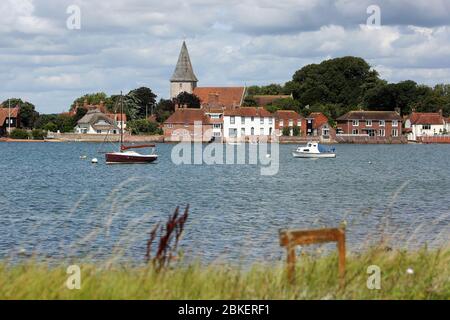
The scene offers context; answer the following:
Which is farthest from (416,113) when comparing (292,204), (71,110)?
(292,204)

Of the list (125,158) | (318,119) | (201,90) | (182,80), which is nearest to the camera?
(125,158)

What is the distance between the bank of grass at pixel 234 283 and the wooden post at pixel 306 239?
213mm

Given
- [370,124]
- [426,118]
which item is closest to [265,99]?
[370,124]

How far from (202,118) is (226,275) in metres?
139

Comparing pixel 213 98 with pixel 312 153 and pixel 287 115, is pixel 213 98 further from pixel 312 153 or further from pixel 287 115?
pixel 312 153

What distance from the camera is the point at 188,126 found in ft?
496

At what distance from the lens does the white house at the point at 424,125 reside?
169m

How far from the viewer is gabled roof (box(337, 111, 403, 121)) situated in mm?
160625

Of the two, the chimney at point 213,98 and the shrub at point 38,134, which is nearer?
the shrub at point 38,134

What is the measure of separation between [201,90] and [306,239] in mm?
178950

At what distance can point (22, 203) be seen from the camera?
40.1 metres

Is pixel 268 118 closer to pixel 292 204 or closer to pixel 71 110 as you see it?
pixel 71 110

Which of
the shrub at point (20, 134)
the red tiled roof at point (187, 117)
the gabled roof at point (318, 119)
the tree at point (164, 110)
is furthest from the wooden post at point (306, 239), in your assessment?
the shrub at point (20, 134)

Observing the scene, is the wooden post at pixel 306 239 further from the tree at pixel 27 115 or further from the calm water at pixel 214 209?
the tree at pixel 27 115
